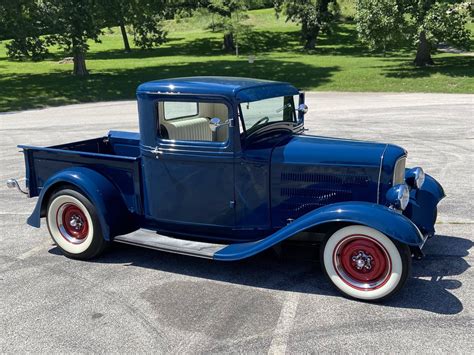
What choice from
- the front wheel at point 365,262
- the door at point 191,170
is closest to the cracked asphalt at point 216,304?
the front wheel at point 365,262

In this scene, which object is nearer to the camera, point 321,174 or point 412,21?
point 321,174

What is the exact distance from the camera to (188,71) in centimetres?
2723

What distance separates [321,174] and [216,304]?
1.55 metres

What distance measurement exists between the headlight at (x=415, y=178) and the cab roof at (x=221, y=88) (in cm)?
163

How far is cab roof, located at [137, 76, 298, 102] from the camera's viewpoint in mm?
4820

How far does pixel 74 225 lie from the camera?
18.6 feet

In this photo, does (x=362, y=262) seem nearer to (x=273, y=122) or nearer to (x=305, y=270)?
(x=305, y=270)

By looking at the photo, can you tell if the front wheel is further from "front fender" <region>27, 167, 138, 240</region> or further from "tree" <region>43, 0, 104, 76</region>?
"tree" <region>43, 0, 104, 76</region>

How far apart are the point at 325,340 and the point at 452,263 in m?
2.07

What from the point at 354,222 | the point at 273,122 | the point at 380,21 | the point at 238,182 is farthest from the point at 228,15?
the point at 354,222

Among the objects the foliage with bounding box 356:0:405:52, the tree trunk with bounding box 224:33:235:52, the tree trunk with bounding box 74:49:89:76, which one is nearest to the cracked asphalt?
the foliage with bounding box 356:0:405:52

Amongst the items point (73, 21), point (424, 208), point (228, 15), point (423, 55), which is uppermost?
point (228, 15)

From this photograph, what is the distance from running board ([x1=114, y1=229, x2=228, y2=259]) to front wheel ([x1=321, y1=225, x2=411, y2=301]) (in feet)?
3.63

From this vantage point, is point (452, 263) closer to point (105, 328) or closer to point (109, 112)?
point (105, 328)
